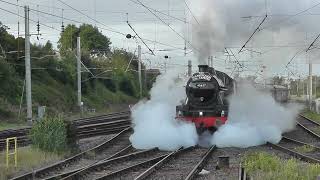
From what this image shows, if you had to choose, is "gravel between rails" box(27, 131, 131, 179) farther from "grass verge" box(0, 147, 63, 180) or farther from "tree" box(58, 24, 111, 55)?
"tree" box(58, 24, 111, 55)

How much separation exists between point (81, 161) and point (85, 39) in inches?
2948

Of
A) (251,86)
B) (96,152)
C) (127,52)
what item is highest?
(127,52)

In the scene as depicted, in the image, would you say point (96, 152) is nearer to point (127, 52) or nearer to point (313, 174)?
point (313, 174)

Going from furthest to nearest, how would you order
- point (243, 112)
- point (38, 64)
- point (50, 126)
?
point (38, 64) < point (243, 112) < point (50, 126)

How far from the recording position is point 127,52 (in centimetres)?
9469

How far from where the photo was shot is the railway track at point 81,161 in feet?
46.2

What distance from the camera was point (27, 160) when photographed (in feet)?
55.4

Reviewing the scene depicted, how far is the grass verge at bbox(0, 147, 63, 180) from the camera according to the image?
14.7 meters

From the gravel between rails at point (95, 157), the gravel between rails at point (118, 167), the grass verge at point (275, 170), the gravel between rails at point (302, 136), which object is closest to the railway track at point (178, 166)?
the gravel between rails at point (118, 167)

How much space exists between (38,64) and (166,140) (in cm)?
4094

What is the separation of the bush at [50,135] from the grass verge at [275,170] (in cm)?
720

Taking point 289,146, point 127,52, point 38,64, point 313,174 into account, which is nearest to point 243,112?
point 289,146

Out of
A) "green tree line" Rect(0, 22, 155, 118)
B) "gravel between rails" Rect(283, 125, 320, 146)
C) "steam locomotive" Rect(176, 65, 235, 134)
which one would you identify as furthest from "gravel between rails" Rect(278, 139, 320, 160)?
"green tree line" Rect(0, 22, 155, 118)

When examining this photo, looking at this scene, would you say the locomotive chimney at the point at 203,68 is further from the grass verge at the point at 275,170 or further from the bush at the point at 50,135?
the grass verge at the point at 275,170
